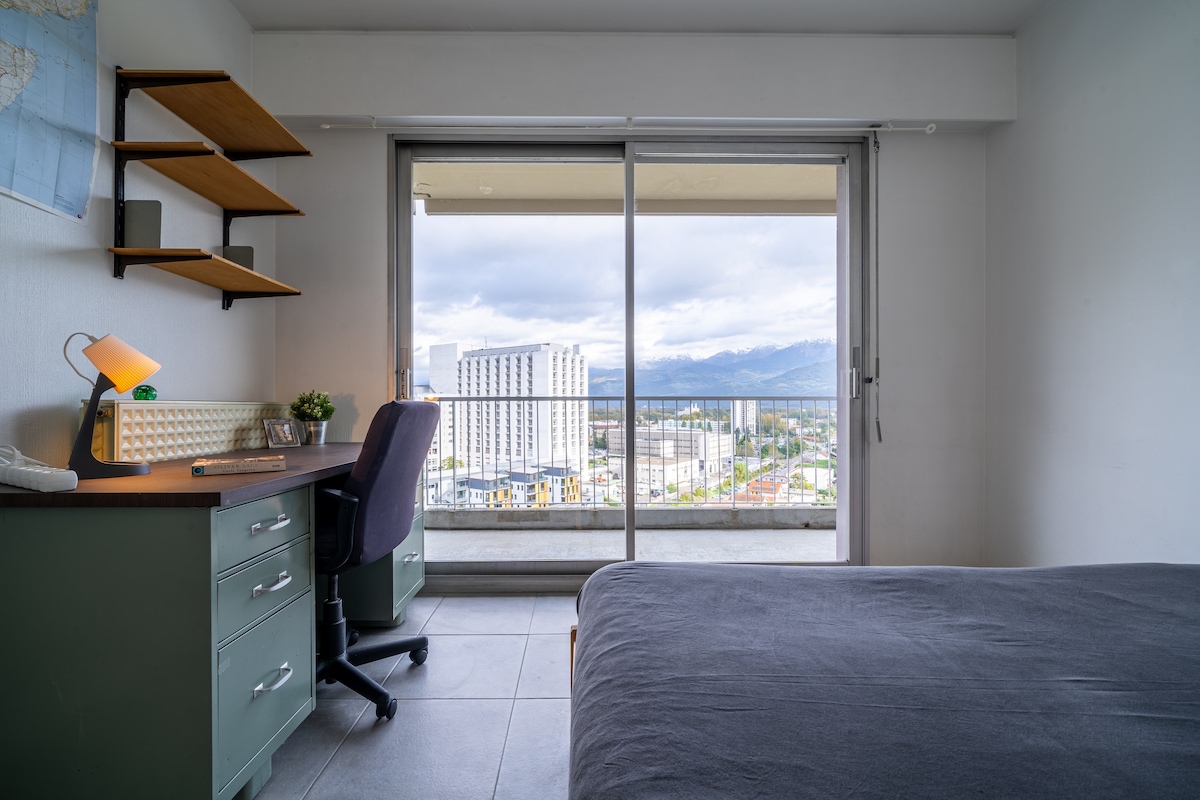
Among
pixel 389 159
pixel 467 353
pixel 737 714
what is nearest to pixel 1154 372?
pixel 737 714

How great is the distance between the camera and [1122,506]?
212 centimetres

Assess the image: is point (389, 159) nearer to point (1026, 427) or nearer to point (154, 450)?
point (154, 450)

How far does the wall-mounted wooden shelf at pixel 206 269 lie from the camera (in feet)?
Result: 5.98

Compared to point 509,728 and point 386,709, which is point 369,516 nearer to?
point 386,709

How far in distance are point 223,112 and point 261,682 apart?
6.59 ft

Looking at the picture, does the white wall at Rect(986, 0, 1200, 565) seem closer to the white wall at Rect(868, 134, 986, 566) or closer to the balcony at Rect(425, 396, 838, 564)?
the white wall at Rect(868, 134, 986, 566)

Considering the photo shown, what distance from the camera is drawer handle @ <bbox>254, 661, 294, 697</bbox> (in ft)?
4.65

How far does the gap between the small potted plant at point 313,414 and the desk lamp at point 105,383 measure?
1068 mm

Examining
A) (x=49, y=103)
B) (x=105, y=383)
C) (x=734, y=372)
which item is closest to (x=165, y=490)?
(x=105, y=383)

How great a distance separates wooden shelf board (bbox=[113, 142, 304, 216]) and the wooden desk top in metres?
1.05

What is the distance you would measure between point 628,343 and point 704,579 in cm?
172

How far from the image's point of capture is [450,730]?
174cm

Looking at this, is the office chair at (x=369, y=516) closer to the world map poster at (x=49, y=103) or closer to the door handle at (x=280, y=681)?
the door handle at (x=280, y=681)

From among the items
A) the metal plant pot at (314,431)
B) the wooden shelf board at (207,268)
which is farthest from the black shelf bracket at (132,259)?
the metal plant pot at (314,431)
